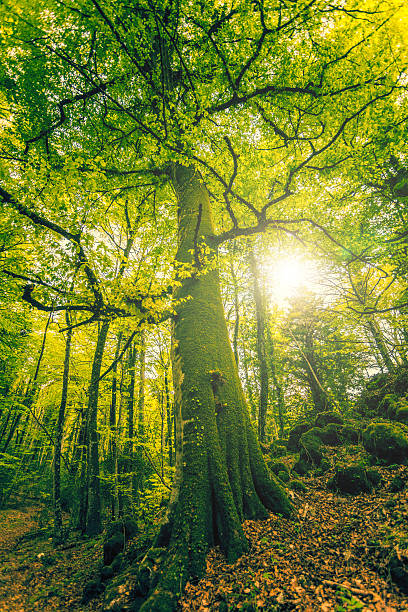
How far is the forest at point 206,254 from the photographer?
9.85 feet

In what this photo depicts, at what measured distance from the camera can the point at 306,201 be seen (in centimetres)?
847

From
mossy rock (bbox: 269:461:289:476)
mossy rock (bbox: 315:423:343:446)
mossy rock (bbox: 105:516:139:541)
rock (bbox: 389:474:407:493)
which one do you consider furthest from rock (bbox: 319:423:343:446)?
mossy rock (bbox: 105:516:139:541)

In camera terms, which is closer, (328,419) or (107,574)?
(107,574)

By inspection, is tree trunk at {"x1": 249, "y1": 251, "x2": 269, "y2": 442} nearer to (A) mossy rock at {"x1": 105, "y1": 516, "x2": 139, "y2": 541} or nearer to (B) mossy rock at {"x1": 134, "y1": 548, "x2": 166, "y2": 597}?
(A) mossy rock at {"x1": 105, "y1": 516, "x2": 139, "y2": 541}

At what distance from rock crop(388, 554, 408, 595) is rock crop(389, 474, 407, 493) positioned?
2019 mm

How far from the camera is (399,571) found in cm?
228

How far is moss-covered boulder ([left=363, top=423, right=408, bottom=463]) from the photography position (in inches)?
191

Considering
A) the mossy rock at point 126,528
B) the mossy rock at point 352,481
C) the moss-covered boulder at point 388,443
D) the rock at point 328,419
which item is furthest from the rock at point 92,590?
the rock at point 328,419

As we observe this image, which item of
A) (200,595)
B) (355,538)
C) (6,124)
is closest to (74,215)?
(6,124)

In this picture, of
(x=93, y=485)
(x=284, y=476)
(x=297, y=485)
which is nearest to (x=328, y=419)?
(x=284, y=476)

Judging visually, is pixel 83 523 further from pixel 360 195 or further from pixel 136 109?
pixel 360 195

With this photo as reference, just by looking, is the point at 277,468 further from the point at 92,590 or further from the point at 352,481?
the point at 92,590

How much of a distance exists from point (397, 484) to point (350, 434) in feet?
9.42

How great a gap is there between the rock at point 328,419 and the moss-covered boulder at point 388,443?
2387 millimetres
